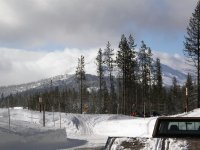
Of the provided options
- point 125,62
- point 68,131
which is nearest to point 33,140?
point 68,131

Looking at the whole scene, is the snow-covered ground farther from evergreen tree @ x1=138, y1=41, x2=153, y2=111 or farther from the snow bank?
evergreen tree @ x1=138, y1=41, x2=153, y2=111

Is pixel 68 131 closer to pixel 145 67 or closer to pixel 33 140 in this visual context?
pixel 33 140

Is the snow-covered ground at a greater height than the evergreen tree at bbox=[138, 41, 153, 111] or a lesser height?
lesser

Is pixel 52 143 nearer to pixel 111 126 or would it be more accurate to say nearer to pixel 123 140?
pixel 111 126

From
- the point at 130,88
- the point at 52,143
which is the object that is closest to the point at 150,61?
the point at 130,88

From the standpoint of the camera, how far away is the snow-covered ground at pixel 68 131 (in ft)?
77.1

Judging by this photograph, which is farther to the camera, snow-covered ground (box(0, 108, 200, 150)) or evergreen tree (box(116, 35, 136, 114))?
evergreen tree (box(116, 35, 136, 114))

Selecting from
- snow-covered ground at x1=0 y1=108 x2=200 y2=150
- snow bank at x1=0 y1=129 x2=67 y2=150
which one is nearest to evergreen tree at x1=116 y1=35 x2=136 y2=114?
snow-covered ground at x1=0 y1=108 x2=200 y2=150

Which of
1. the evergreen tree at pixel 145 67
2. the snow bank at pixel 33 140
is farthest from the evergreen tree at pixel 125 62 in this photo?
the snow bank at pixel 33 140

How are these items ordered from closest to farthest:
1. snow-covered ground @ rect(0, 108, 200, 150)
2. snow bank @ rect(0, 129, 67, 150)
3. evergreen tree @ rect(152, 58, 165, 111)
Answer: snow bank @ rect(0, 129, 67, 150) < snow-covered ground @ rect(0, 108, 200, 150) < evergreen tree @ rect(152, 58, 165, 111)

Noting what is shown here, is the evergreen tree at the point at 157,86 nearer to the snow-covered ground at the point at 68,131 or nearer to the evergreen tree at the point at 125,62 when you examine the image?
the evergreen tree at the point at 125,62

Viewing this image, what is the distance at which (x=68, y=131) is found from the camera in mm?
39281

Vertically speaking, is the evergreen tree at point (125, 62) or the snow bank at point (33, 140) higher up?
the evergreen tree at point (125, 62)

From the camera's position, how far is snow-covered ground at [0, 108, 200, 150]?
23.5m
